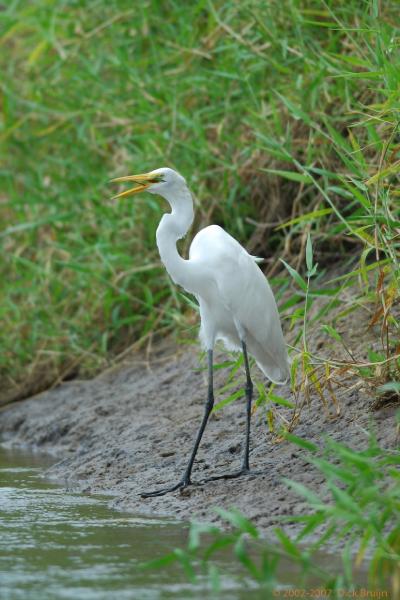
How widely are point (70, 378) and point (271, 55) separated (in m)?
2.18

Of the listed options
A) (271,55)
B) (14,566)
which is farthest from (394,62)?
(14,566)

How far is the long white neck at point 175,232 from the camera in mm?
4031

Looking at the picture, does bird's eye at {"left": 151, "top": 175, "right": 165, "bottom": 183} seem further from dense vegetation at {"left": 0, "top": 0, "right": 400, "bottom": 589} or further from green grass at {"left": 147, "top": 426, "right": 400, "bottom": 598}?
green grass at {"left": 147, "top": 426, "right": 400, "bottom": 598}

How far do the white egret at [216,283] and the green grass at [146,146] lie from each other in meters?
0.69

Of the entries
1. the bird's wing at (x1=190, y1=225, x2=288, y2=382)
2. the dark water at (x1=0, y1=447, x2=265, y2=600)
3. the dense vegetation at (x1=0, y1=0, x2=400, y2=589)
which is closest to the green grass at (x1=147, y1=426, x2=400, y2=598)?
the dark water at (x1=0, y1=447, x2=265, y2=600)

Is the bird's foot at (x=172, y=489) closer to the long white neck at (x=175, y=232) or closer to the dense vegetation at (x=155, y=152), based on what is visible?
the long white neck at (x=175, y=232)

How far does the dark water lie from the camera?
276cm

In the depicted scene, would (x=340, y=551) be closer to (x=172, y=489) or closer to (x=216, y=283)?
(x=172, y=489)

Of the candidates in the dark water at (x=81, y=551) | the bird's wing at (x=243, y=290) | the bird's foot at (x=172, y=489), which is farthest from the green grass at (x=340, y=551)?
the bird's wing at (x=243, y=290)

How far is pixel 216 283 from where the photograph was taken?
4156 mm

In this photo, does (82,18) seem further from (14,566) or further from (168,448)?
(14,566)

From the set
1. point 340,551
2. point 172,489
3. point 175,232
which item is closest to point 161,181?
point 175,232

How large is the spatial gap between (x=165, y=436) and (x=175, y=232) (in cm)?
110

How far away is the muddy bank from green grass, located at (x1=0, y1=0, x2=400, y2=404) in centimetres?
33
